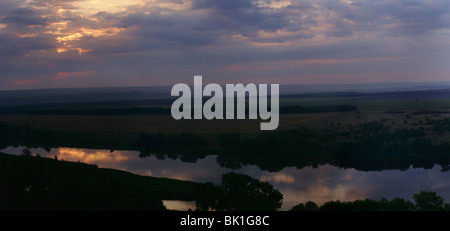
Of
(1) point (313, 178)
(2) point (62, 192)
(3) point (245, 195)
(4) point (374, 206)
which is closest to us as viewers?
(4) point (374, 206)

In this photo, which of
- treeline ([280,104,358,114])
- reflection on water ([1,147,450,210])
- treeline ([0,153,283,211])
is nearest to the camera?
treeline ([0,153,283,211])

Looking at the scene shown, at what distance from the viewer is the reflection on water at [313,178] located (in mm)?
17047

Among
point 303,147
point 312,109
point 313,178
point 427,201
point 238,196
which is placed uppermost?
point 312,109

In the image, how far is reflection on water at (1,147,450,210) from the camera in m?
17.0

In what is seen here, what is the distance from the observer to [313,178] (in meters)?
20.2

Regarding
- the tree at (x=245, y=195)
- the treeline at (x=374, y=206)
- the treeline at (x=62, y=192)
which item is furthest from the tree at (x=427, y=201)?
the treeline at (x=62, y=192)

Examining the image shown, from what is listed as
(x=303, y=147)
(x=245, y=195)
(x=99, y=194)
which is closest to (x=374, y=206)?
(x=245, y=195)

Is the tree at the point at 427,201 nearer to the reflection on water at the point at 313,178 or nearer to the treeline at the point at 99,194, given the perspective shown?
the reflection on water at the point at 313,178

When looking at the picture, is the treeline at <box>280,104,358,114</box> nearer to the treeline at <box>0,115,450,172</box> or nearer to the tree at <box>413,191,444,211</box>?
the treeline at <box>0,115,450,172</box>

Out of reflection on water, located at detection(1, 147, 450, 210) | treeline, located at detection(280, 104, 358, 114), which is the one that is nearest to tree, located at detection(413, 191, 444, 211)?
reflection on water, located at detection(1, 147, 450, 210)

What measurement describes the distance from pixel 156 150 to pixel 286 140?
30.9 ft

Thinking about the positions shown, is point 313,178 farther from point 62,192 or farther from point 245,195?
point 62,192

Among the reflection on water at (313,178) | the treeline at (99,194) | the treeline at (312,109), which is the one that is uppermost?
the treeline at (312,109)
